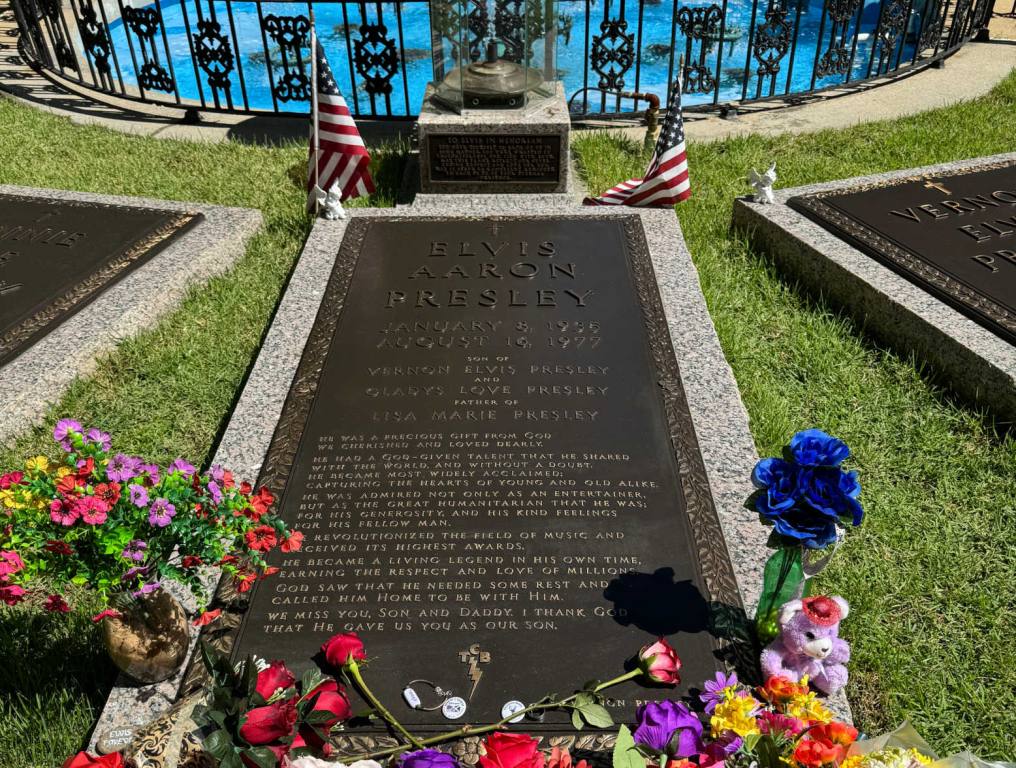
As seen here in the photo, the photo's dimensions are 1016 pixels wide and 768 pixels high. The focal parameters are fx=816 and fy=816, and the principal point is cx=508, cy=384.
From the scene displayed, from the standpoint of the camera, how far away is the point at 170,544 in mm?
2090

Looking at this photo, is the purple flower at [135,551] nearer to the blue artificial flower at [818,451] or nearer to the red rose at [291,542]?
the red rose at [291,542]

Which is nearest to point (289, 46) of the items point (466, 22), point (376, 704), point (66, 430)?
point (466, 22)

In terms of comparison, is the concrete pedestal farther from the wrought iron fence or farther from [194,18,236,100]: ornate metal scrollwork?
[194,18,236,100]: ornate metal scrollwork

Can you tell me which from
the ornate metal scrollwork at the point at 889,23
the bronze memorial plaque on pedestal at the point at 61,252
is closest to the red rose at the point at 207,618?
the bronze memorial plaque on pedestal at the point at 61,252

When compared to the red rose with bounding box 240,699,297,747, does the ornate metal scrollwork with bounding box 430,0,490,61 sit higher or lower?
higher

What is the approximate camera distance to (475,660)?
238 centimetres

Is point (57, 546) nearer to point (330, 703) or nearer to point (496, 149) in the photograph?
point (330, 703)

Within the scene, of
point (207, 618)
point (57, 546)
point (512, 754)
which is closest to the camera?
point (512, 754)

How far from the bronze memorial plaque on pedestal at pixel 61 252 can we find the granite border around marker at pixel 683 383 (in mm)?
1047

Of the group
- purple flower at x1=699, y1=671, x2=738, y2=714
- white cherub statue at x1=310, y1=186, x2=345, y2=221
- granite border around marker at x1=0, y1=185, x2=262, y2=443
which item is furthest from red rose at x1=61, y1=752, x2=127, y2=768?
white cherub statue at x1=310, y1=186, x2=345, y2=221

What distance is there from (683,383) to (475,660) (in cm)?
164

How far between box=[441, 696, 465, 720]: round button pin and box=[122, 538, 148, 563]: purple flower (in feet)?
2.94

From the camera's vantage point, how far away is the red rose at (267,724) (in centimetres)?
165

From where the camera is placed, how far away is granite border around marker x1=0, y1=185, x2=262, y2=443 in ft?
12.7
